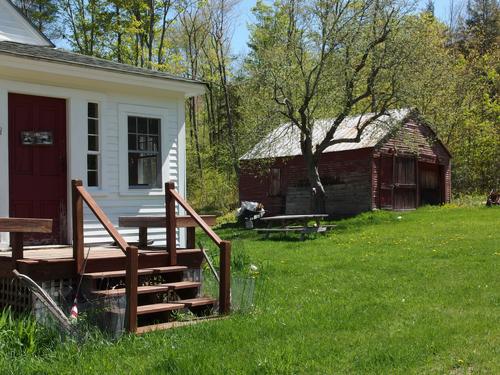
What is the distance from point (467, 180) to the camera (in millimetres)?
32812

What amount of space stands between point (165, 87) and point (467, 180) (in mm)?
26352

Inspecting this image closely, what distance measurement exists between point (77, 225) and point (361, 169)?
18657 millimetres

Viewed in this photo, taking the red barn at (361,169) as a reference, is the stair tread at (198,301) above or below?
below

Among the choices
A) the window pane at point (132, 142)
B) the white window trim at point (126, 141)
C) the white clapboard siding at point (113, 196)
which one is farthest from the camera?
the window pane at point (132, 142)

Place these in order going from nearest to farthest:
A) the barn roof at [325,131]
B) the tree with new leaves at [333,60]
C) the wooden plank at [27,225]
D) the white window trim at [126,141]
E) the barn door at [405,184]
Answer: the wooden plank at [27,225]
the white window trim at [126,141]
the tree with new leaves at [333,60]
the barn roof at [325,131]
the barn door at [405,184]

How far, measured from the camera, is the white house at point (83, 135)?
870cm

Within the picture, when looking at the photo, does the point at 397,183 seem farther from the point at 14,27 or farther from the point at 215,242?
the point at 215,242

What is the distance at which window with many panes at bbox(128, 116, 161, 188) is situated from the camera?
1019 cm

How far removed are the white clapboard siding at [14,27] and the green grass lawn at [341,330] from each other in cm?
565

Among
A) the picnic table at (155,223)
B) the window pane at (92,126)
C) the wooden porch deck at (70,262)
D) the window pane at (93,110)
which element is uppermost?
the window pane at (93,110)

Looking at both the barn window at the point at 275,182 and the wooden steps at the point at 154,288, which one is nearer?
the wooden steps at the point at 154,288

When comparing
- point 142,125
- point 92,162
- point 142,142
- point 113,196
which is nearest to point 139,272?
point 113,196

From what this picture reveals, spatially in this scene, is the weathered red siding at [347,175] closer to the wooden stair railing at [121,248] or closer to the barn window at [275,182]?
the barn window at [275,182]

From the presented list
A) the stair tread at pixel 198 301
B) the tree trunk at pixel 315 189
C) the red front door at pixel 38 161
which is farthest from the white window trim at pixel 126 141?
the tree trunk at pixel 315 189
